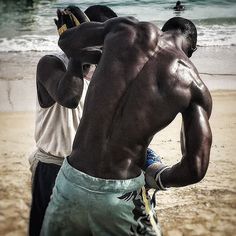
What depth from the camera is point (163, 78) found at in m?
2.04

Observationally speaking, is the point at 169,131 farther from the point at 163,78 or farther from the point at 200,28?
the point at 200,28

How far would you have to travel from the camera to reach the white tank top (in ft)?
8.42

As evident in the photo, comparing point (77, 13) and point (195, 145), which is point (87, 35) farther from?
point (195, 145)

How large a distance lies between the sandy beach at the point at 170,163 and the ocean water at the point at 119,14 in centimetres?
549

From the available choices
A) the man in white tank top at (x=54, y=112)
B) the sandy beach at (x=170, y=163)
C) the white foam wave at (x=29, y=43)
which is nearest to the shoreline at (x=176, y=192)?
the sandy beach at (x=170, y=163)

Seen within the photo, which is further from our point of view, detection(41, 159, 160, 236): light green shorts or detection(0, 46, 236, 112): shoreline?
detection(0, 46, 236, 112): shoreline

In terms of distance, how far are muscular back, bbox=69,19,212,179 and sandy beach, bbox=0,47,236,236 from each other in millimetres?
1891

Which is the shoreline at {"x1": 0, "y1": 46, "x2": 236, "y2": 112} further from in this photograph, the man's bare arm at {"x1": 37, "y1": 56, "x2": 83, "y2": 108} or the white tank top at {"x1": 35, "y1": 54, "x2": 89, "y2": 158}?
the man's bare arm at {"x1": 37, "y1": 56, "x2": 83, "y2": 108}

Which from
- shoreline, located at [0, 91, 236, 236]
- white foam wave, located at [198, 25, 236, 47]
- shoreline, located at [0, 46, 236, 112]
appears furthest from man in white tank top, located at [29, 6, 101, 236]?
white foam wave, located at [198, 25, 236, 47]

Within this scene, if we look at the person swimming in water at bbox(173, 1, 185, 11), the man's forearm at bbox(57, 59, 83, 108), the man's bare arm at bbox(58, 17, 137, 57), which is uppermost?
the man's bare arm at bbox(58, 17, 137, 57)

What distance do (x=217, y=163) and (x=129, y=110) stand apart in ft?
11.6

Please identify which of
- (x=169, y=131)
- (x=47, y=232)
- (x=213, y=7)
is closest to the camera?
(x=47, y=232)

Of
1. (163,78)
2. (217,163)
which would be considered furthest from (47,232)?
(217,163)

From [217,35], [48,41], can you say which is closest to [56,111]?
[48,41]
